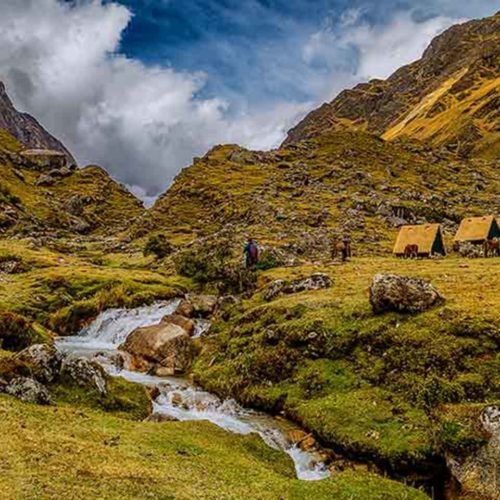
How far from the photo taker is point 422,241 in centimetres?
8306

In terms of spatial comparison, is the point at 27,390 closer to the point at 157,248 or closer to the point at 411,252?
the point at 411,252

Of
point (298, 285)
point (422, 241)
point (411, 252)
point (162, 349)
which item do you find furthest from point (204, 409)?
point (422, 241)

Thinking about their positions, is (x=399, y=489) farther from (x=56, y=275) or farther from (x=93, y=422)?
(x=56, y=275)

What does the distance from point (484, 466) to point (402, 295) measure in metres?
16.5

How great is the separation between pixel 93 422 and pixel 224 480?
26.4 feet

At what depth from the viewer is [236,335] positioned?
48344mm

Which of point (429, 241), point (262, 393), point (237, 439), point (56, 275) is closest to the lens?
point (237, 439)

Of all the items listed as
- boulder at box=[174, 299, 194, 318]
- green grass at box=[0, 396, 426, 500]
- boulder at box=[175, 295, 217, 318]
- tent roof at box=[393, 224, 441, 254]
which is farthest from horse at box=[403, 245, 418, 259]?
green grass at box=[0, 396, 426, 500]

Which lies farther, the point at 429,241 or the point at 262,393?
the point at 429,241

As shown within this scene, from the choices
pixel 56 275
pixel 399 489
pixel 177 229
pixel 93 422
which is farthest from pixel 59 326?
pixel 177 229

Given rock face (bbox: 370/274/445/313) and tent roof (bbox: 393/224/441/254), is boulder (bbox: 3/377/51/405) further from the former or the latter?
tent roof (bbox: 393/224/441/254)

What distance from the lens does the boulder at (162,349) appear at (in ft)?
154

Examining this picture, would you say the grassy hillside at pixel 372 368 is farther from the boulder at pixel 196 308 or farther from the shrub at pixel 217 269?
the shrub at pixel 217 269

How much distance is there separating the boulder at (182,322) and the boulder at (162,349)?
3.03m
